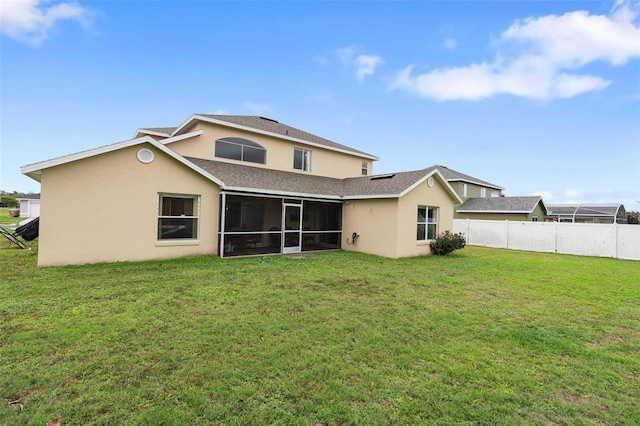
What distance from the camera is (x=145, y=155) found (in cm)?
998

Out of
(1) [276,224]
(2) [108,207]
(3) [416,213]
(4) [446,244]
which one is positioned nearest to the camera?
(2) [108,207]

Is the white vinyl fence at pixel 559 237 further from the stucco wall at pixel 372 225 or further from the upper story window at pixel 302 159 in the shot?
the upper story window at pixel 302 159

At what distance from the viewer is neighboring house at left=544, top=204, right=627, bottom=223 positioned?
36188 mm

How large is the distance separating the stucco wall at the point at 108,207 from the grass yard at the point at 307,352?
131 cm

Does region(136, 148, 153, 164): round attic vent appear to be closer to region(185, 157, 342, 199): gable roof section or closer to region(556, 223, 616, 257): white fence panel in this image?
region(185, 157, 342, 199): gable roof section

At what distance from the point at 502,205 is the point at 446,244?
18.8 meters

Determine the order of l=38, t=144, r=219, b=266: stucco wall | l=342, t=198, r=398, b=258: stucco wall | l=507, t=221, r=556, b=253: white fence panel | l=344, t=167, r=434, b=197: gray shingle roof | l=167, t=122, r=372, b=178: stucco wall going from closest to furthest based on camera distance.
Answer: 1. l=38, t=144, r=219, b=266: stucco wall
2. l=342, t=198, r=398, b=258: stucco wall
3. l=344, t=167, r=434, b=197: gray shingle roof
4. l=167, t=122, r=372, b=178: stucco wall
5. l=507, t=221, r=556, b=253: white fence panel

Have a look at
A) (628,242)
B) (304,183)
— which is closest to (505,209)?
(628,242)

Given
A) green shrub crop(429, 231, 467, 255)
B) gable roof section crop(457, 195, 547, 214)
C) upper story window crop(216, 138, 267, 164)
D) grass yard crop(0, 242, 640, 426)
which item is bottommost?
grass yard crop(0, 242, 640, 426)

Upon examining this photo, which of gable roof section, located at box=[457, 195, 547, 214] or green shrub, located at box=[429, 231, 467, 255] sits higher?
gable roof section, located at box=[457, 195, 547, 214]

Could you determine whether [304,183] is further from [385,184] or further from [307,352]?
[307,352]

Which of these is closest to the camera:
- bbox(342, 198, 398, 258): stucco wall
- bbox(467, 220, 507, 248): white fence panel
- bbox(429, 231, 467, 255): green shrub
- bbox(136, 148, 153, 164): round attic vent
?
bbox(136, 148, 153, 164): round attic vent

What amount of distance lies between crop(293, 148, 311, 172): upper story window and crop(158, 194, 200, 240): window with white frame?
Answer: 7.12 m

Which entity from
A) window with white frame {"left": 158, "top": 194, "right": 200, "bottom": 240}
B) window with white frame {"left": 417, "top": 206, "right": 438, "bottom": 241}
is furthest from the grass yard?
window with white frame {"left": 417, "top": 206, "right": 438, "bottom": 241}
